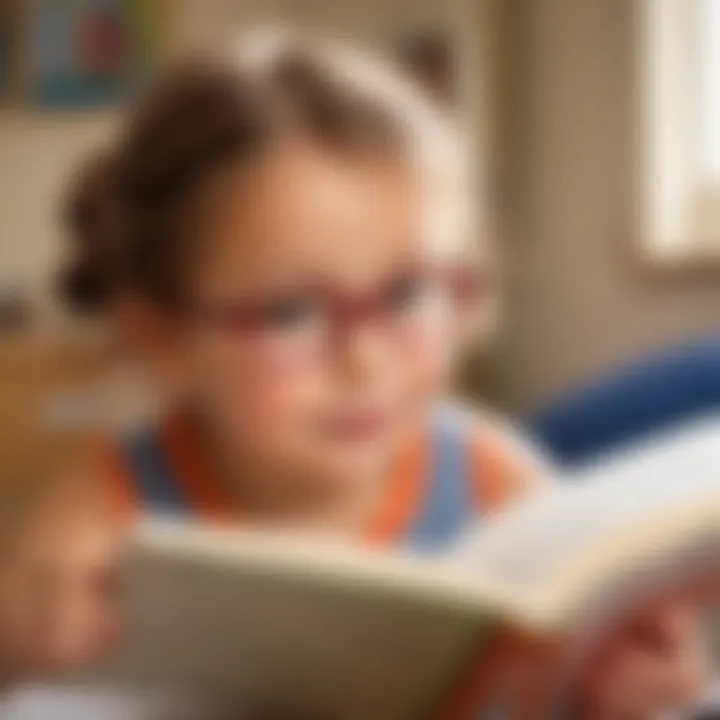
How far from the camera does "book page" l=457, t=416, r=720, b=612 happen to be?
1.01ft

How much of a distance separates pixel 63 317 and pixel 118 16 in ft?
0.40

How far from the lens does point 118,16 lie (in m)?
0.46

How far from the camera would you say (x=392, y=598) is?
0.96ft

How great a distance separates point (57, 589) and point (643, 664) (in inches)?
6.1

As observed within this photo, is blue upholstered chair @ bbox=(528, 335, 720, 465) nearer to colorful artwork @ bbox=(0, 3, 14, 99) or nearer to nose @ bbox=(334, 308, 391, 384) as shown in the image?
nose @ bbox=(334, 308, 391, 384)

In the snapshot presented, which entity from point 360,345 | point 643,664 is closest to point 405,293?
point 360,345

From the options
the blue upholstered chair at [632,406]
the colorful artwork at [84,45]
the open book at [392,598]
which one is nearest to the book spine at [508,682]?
the open book at [392,598]

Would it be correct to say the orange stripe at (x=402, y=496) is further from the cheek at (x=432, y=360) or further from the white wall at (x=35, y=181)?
the white wall at (x=35, y=181)

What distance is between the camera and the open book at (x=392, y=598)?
295 millimetres

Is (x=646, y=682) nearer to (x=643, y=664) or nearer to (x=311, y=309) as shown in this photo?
(x=643, y=664)

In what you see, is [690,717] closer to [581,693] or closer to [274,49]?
[581,693]

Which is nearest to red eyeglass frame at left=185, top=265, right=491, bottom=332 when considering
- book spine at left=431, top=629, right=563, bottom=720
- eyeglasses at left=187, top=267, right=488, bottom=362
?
eyeglasses at left=187, top=267, right=488, bottom=362

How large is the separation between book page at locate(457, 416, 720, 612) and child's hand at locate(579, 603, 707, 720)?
3cm

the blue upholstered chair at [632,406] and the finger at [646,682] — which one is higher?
the blue upholstered chair at [632,406]
